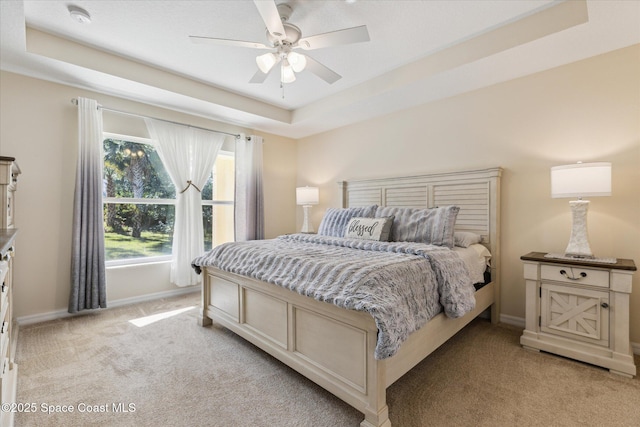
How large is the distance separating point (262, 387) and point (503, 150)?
296 cm

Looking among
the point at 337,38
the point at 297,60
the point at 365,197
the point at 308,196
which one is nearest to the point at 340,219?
the point at 365,197

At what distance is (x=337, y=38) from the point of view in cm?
196

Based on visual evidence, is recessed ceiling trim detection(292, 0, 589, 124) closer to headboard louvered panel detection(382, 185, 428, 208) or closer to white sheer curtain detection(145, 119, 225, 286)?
headboard louvered panel detection(382, 185, 428, 208)

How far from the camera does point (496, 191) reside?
281 centimetres

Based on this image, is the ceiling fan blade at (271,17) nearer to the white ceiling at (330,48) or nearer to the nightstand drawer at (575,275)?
the white ceiling at (330,48)

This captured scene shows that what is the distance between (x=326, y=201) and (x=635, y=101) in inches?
133

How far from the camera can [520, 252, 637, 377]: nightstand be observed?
1.91m

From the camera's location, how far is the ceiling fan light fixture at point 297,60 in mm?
2141

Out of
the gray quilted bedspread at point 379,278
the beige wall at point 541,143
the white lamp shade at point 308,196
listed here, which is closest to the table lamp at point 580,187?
the beige wall at point 541,143

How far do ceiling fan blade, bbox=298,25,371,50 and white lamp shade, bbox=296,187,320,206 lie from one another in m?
2.46

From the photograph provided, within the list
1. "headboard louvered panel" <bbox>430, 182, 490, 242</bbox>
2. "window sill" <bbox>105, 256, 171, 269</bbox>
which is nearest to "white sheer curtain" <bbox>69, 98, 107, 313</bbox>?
"window sill" <bbox>105, 256, 171, 269</bbox>

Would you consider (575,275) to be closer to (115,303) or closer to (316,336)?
(316,336)

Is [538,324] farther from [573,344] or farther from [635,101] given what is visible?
[635,101]

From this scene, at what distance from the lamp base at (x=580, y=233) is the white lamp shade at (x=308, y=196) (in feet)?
9.72
